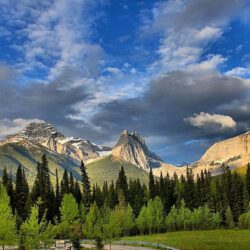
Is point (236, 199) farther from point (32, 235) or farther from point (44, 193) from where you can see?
point (32, 235)

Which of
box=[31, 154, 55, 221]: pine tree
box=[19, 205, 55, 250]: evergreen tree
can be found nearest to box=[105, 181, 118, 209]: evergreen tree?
box=[31, 154, 55, 221]: pine tree

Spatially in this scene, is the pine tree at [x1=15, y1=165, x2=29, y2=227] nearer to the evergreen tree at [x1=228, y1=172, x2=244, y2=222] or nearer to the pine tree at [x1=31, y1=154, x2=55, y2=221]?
the pine tree at [x1=31, y1=154, x2=55, y2=221]

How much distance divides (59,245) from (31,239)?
49.3ft

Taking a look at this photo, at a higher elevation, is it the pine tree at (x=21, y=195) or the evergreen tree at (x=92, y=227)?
the pine tree at (x=21, y=195)

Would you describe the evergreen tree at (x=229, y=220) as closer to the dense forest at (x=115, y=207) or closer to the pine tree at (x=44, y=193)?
the dense forest at (x=115, y=207)

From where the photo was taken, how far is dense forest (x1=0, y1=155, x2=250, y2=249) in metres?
84.6

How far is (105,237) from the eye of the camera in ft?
272

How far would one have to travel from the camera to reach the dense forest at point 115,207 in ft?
278

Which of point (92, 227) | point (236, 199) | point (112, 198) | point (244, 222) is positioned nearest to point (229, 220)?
point (244, 222)

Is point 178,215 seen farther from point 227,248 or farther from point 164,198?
point 227,248

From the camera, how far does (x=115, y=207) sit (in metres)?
158

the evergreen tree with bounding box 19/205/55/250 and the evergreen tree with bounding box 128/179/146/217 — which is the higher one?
the evergreen tree with bounding box 128/179/146/217

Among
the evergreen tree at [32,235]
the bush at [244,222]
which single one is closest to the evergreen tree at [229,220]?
the bush at [244,222]

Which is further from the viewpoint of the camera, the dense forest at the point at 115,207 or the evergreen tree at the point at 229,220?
the evergreen tree at the point at 229,220
